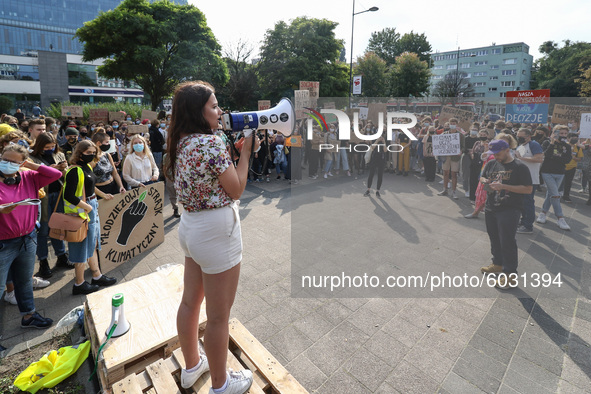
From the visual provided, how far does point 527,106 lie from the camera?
4215mm

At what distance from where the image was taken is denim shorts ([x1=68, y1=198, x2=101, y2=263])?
358 centimetres

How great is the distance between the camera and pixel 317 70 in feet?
98.6

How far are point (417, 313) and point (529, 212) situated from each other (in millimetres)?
2349

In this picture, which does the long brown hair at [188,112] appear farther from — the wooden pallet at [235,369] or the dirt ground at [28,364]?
the dirt ground at [28,364]

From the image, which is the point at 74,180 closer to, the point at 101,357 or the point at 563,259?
the point at 101,357

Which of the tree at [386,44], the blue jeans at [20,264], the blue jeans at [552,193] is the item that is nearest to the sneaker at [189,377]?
the blue jeans at [20,264]

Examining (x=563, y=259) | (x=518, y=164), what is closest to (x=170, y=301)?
(x=518, y=164)

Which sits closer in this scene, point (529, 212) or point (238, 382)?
point (238, 382)

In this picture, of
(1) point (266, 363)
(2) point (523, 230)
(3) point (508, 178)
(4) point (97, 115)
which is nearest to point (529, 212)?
(2) point (523, 230)

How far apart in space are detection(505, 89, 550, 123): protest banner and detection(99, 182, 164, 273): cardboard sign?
5.39m

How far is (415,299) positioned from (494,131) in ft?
9.34

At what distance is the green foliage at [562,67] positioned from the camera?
4425 cm

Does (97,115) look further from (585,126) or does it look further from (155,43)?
(155,43)

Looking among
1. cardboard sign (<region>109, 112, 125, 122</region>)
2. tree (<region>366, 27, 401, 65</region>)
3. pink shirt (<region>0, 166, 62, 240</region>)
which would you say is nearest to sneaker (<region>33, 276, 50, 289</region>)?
pink shirt (<region>0, 166, 62, 240</region>)
